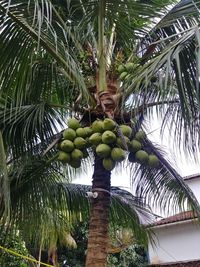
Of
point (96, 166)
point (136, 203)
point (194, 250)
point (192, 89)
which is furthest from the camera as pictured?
point (194, 250)

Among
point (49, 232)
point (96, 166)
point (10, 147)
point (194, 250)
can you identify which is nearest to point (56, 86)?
point (10, 147)

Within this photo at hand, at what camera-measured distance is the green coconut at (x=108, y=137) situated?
157 inches

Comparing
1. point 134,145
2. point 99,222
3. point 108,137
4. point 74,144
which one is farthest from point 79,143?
point 99,222

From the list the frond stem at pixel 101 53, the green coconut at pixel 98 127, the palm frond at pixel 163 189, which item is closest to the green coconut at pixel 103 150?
the green coconut at pixel 98 127

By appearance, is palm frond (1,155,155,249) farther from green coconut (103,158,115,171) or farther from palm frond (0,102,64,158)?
green coconut (103,158,115,171)

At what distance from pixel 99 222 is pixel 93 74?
1.57 meters

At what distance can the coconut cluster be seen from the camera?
4016 mm

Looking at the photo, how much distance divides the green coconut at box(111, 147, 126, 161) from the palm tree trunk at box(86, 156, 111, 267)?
409mm

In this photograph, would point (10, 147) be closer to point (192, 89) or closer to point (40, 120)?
point (40, 120)

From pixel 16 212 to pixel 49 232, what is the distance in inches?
76.4

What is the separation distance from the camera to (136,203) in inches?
273

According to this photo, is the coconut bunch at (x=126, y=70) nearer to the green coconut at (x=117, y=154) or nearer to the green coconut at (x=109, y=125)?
the green coconut at (x=109, y=125)

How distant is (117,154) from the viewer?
13.1 ft

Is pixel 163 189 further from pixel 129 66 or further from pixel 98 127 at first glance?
pixel 98 127
